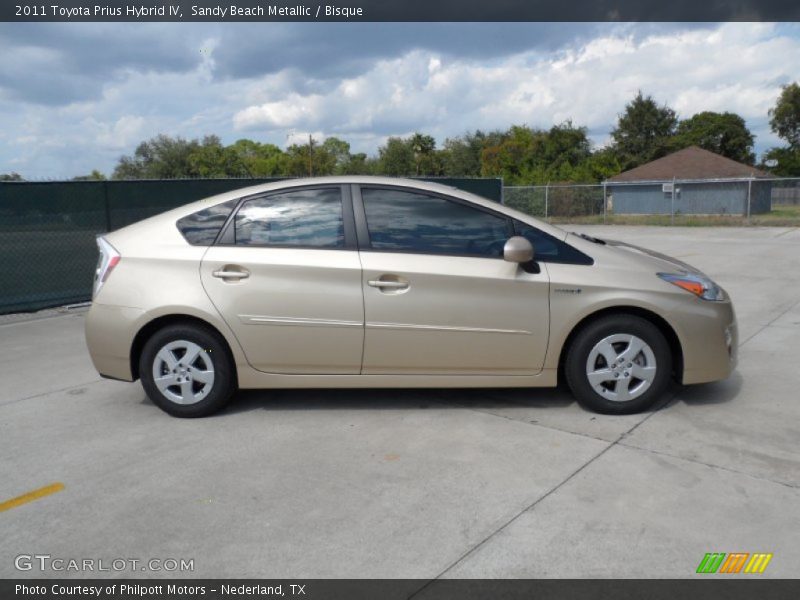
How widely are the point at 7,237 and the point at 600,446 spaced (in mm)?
8275

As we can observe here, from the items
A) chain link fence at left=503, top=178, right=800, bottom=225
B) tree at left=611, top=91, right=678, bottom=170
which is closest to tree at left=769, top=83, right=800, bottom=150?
tree at left=611, top=91, right=678, bottom=170

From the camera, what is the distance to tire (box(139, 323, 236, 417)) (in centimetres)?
464

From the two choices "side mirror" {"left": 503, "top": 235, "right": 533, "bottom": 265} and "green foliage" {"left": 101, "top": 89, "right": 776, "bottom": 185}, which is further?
"green foliage" {"left": 101, "top": 89, "right": 776, "bottom": 185}

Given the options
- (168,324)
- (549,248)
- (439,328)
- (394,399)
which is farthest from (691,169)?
(168,324)

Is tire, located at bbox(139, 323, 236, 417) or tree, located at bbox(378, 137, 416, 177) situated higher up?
tree, located at bbox(378, 137, 416, 177)

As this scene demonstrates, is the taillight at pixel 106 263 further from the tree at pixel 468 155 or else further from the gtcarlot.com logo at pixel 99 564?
the tree at pixel 468 155

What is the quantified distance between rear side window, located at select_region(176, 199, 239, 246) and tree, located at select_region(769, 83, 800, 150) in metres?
68.2

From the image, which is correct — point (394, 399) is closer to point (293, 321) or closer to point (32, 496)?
point (293, 321)

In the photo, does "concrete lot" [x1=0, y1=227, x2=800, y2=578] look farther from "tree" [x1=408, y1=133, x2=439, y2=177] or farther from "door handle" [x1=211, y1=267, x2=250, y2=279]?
"tree" [x1=408, y1=133, x2=439, y2=177]

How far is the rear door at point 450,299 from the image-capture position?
4477 millimetres

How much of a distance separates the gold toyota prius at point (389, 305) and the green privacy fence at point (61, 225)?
205 inches

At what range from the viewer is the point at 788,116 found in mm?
60938

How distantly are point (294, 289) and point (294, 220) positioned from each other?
0.52 m
